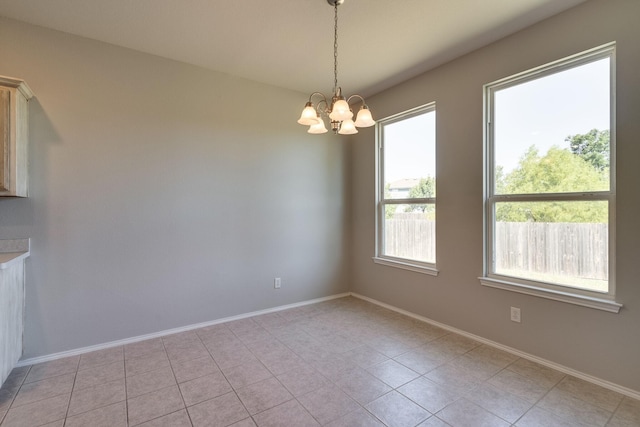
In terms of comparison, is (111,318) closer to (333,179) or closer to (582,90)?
(333,179)

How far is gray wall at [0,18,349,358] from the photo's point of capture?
2.49 meters

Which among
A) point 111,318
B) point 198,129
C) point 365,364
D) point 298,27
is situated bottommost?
point 365,364

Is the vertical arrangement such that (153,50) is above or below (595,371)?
above

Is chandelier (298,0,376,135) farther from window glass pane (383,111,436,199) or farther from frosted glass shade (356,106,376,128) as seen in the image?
window glass pane (383,111,436,199)

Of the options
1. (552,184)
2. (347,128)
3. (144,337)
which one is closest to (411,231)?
(552,184)

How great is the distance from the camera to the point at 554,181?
2.40 metres

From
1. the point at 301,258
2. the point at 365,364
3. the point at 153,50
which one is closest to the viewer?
the point at 365,364

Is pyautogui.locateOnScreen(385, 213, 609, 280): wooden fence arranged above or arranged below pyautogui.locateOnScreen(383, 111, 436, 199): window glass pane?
below

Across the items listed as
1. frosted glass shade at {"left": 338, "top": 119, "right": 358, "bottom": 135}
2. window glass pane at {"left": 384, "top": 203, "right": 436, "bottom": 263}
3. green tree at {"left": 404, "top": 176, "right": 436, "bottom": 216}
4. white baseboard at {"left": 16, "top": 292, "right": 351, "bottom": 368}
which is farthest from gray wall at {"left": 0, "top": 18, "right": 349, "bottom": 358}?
frosted glass shade at {"left": 338, "top": 119, "right": 358, "bottom": 135}

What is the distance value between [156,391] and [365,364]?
154 cm

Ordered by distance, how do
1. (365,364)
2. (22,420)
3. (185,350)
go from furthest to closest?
1. (185,350)
2. (365,364)
3. (22,420)

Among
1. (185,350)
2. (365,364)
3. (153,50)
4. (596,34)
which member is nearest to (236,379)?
(185,350)

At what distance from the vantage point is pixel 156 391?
2.07 m

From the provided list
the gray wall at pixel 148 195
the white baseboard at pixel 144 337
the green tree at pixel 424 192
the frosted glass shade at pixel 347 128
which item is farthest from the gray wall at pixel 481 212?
the frosted glass shade at pixel 347 128
